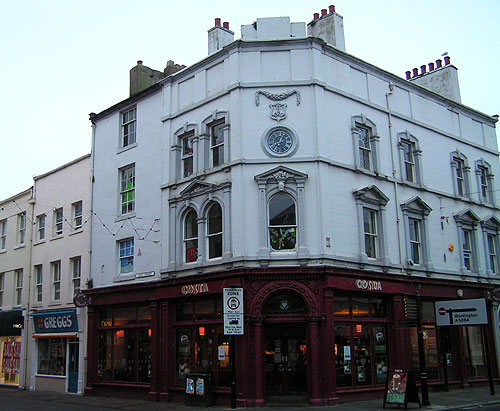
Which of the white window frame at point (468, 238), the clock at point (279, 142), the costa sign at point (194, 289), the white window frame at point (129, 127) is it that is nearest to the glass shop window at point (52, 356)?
the costa sign at point (194, 289)

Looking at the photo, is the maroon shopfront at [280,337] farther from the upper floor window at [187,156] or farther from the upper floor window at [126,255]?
the upper floor window at [187,156]

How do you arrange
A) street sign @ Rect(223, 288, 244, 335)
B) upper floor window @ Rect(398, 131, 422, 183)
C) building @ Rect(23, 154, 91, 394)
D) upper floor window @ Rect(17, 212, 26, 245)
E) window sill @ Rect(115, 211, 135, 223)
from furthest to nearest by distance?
upper floor window @ Rect(17, 212, 26, 245), building @ Rect(23, 154, 91, 394), window sill @ Rect(115, 211, 135, 223), upper floor window @ Rect(398, 131, 422, 183), street sign @ Rect(223, 288, 244, 335)

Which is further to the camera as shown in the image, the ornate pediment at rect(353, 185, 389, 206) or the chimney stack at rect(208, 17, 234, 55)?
the chimney stack at rect(208, 17, 234, 55)

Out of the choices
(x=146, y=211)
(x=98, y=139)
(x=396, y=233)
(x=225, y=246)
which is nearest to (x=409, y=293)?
(x=396, y=233)

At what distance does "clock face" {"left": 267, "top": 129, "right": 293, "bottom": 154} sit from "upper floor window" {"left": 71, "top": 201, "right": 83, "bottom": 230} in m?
11.7

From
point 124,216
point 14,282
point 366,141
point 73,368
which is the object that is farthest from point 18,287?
point 366,141

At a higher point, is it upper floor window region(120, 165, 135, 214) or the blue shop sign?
upper floor window region(120, 165, 135, 214)

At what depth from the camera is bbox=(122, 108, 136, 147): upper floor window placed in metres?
26.0

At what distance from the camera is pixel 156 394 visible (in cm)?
2158

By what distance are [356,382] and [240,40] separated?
1284 centimetres

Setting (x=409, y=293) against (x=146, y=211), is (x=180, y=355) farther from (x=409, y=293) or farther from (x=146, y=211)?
(x=409, y=293)

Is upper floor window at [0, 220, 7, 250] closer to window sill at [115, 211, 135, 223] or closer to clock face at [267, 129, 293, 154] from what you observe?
window sill at [115, 211, 135, 223]

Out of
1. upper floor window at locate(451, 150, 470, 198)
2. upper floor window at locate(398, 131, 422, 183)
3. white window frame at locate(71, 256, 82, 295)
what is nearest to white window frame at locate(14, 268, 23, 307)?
white window frame at locate(71, 256, 82, 295)

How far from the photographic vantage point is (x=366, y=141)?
22578mm
